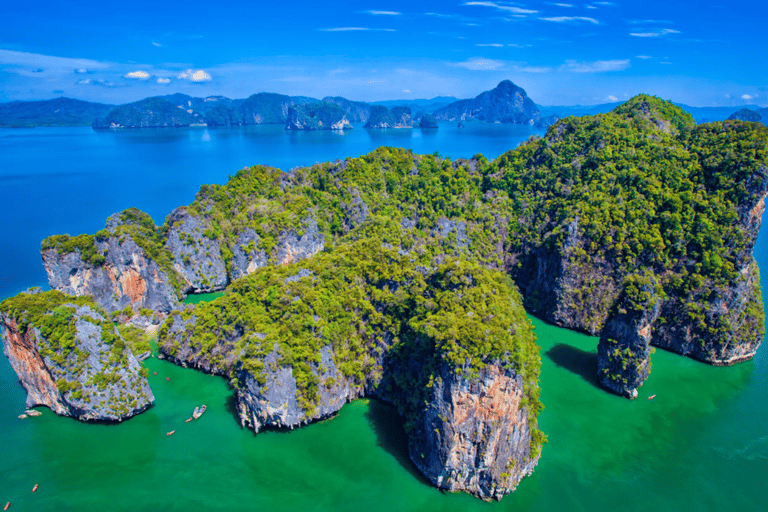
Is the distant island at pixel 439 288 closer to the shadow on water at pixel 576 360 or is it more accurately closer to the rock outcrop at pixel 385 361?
the rock outcrop at pixel 385 361


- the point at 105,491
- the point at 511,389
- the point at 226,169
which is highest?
the point at 226,169

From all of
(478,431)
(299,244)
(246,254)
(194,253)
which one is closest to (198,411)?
(478,431)

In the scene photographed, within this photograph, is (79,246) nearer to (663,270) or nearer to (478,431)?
(478,431)

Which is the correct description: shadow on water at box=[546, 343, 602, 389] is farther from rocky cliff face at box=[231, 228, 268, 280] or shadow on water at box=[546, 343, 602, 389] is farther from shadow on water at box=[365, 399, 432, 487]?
rocky cliff face at box=[231, 228, 268, 280]

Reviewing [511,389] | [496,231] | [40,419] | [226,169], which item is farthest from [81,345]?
[226,169]

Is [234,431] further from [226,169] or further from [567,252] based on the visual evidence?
[226,169]
